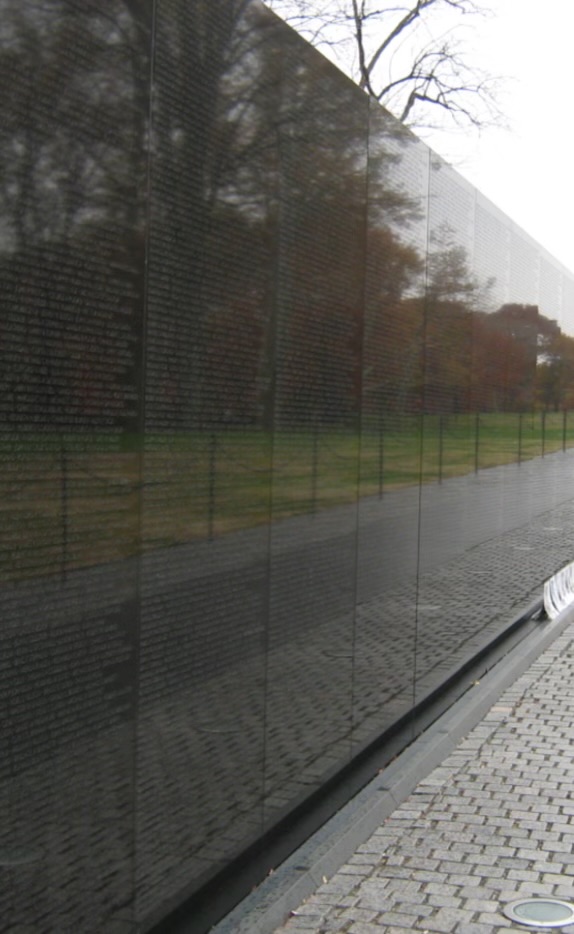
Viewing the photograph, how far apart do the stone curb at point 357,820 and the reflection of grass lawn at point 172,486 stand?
128cm

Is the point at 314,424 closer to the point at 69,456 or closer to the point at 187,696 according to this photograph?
the point at 187,696

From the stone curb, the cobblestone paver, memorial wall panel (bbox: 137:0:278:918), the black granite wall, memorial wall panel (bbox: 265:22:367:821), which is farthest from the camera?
memorial wall panel (bbox: 265:22:367:821)

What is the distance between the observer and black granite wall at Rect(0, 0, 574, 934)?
3248mm

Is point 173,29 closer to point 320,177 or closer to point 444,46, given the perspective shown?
point 320,177

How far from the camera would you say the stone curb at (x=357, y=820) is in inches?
179

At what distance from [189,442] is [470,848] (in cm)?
232

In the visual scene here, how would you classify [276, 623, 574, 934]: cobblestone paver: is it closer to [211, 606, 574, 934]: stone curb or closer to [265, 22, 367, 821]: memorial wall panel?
[211, 606, 574, 934]: stone curb

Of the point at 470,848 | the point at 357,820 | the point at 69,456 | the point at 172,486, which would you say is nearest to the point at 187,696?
the point at 172,486

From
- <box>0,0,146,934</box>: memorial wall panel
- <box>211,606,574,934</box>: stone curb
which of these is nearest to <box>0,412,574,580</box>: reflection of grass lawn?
<box>0,0,146,934</box>: memorial wall panel

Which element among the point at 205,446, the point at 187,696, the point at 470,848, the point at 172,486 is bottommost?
the point at 470,848

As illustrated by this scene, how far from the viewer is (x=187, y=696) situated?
13.9 feet

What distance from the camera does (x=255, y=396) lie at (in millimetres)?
4848

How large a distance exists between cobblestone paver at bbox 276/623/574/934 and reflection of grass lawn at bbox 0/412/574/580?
140 cm

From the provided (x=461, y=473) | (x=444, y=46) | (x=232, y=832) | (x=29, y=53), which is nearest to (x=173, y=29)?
(x=29, y=53)
